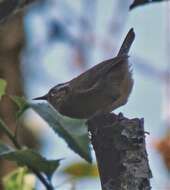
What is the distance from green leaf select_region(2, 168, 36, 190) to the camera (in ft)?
7.15

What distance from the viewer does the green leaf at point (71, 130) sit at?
189 cm

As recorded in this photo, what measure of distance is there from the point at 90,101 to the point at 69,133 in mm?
673

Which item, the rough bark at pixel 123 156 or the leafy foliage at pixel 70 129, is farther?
the leafy foliage at pixel 70 129

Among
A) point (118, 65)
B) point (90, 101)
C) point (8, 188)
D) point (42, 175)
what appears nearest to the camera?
point (42, 175)

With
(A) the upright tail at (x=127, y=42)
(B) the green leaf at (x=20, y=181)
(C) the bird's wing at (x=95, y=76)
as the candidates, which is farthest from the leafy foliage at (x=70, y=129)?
(C) the bird's wing at (x=95, y=76)

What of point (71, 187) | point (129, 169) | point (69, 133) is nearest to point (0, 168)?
point (71, 187)

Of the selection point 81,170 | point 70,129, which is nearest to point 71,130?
point 70,129

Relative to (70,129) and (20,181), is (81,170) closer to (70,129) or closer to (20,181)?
(20,181)

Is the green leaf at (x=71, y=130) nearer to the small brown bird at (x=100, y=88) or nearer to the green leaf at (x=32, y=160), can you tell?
the green leaf at (x=32, y=160)

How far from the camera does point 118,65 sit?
2.79 metres

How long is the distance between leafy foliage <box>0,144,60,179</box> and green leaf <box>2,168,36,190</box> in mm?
193

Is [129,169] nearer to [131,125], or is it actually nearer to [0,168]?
[131,125]

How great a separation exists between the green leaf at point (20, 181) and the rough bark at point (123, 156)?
1.41ft

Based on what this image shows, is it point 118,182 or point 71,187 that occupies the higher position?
point 118,182
